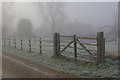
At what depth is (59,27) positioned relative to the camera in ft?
139

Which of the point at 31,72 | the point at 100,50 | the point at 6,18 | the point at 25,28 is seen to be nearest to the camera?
the point at 31,72

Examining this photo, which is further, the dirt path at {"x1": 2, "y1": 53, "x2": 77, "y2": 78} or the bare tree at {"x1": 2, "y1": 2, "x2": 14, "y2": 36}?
the bare tree at {"x1": 2, "y1": 2, "x2": 14, "y2": 36}

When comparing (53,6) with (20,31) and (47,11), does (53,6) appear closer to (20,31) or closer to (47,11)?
(47,11)

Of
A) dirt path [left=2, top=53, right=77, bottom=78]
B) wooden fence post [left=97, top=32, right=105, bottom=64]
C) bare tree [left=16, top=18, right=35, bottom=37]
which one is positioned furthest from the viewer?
bare tree [left=16, top=18, right=35, bottom=37]

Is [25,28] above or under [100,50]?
above

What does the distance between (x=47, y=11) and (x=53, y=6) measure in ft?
7.43

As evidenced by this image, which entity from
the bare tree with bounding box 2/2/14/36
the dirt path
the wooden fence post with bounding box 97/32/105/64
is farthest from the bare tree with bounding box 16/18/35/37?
the wooden fence post with bounding box 97/32/105/64

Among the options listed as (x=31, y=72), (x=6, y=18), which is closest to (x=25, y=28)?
(x=6, y=18)

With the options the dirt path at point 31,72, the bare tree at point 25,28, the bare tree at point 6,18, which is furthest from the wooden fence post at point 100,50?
the bare tree at point 6,18

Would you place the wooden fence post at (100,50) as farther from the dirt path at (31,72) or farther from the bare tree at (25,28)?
the bare tree at (25,28)

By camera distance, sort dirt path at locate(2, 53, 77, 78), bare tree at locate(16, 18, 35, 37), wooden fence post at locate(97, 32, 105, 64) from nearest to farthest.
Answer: dirt path at locate(2, 53, 77, 78), wooden fence post at locate(97, 32, 105, 64), bare tree at locate(16, 18, 35, 37)

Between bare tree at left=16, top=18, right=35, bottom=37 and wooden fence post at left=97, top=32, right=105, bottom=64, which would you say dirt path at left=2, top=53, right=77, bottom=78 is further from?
bare tree at left=16, top=18, right=35, bottom=37

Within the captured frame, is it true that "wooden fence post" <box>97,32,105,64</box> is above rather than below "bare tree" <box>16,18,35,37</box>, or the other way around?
below

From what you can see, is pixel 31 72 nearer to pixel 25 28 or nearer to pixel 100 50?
pixel 100 50
